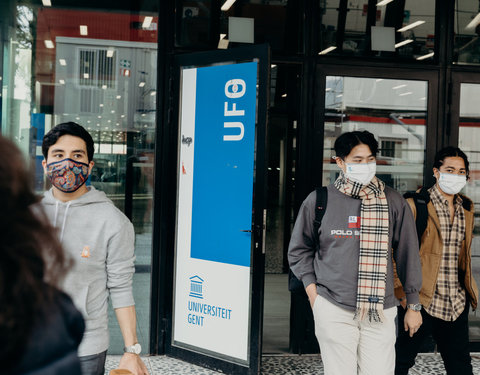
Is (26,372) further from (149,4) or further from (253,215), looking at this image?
(149,4)

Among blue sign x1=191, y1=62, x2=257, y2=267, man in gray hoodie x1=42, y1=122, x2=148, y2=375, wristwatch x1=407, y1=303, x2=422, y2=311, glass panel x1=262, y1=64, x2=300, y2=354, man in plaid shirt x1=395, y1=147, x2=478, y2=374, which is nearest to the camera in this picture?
man in gray hoodie x1=42, y1=122, x2=148, y2=375

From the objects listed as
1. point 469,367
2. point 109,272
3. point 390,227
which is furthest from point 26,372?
point 469,367

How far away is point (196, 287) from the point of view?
16.1 ft

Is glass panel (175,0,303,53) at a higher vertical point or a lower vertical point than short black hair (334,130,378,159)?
higher

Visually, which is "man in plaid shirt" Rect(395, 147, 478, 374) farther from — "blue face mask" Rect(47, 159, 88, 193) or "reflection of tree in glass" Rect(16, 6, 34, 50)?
"reflection of tree in glass" Rect(16, 6, 34, 50)

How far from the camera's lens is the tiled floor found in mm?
4844

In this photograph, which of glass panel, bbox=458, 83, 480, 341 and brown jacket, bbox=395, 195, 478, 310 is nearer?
brown jacket, bbox=395, 195, 478, 310

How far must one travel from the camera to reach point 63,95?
199 inches

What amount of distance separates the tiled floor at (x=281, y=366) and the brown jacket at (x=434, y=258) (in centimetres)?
118

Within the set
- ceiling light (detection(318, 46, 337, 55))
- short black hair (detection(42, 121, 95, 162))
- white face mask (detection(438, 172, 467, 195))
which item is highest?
ceiling light (detection(318, 46, 337, 55))

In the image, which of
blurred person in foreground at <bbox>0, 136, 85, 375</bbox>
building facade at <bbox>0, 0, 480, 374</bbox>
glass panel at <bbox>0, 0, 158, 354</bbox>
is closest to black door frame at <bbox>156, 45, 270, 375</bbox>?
building facade at <bbox>0, 0, 480, 374</bbox>

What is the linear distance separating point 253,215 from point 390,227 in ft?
4.41

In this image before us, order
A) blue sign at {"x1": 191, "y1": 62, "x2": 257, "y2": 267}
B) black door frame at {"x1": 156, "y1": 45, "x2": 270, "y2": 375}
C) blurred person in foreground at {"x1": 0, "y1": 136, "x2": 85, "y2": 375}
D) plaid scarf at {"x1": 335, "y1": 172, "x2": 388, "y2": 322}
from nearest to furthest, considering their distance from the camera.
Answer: blurred person in foreground at {"x1": 0, "y1": 136, "x2": 85, "y2": 375} < plaid scarf at {"x1": 335, "y1": 172, "x2": 388, "y2": 322} < black door frame at {"x1": 156, "y1": 45, "x2": 270, "y2": 375} < blue sign at {"x1": 191, "y1": 62, "x2": 257, "y2": 267}

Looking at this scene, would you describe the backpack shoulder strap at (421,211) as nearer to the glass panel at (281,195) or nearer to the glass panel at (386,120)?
the glass panel at (281,195)
